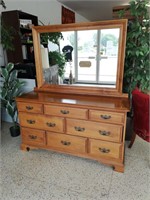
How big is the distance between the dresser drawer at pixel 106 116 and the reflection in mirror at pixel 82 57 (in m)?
0.47

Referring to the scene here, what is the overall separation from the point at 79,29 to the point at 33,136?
1.49m

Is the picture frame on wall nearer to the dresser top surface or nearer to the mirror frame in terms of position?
the mirror frame

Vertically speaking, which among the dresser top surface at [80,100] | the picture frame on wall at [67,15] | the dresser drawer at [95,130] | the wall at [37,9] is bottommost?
the dresser drawer at [95,130]

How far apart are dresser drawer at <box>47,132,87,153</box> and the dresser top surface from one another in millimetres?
423

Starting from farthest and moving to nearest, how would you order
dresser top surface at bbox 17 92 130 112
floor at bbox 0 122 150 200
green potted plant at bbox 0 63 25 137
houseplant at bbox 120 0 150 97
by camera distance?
1. green potted plant at bbox 0 63 25 137
2. houseplant at bbox 120 0 150 97
3. dresser top surface at bbox 17 92 130 112
4. floor at bbox 0 122 150 200

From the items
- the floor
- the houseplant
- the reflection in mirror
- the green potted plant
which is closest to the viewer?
the floor

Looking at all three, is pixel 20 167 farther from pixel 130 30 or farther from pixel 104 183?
pixel 130 30

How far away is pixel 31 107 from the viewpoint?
1.94 metres

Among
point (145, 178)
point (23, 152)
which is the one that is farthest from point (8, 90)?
point (145, 178)

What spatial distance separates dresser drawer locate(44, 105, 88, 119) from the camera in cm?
172

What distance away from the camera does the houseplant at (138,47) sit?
1.83 m

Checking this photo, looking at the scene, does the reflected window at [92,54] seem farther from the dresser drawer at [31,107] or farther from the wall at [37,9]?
the wall at [37,9]

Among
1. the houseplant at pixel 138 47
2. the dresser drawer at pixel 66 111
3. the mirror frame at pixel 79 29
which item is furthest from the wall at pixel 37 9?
the houseplant at pixel 138 47

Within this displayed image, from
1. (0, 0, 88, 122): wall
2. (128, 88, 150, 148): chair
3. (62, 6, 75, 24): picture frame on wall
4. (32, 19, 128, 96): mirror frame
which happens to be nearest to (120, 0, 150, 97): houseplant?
(32, 19, 128, 96): mirror frame
